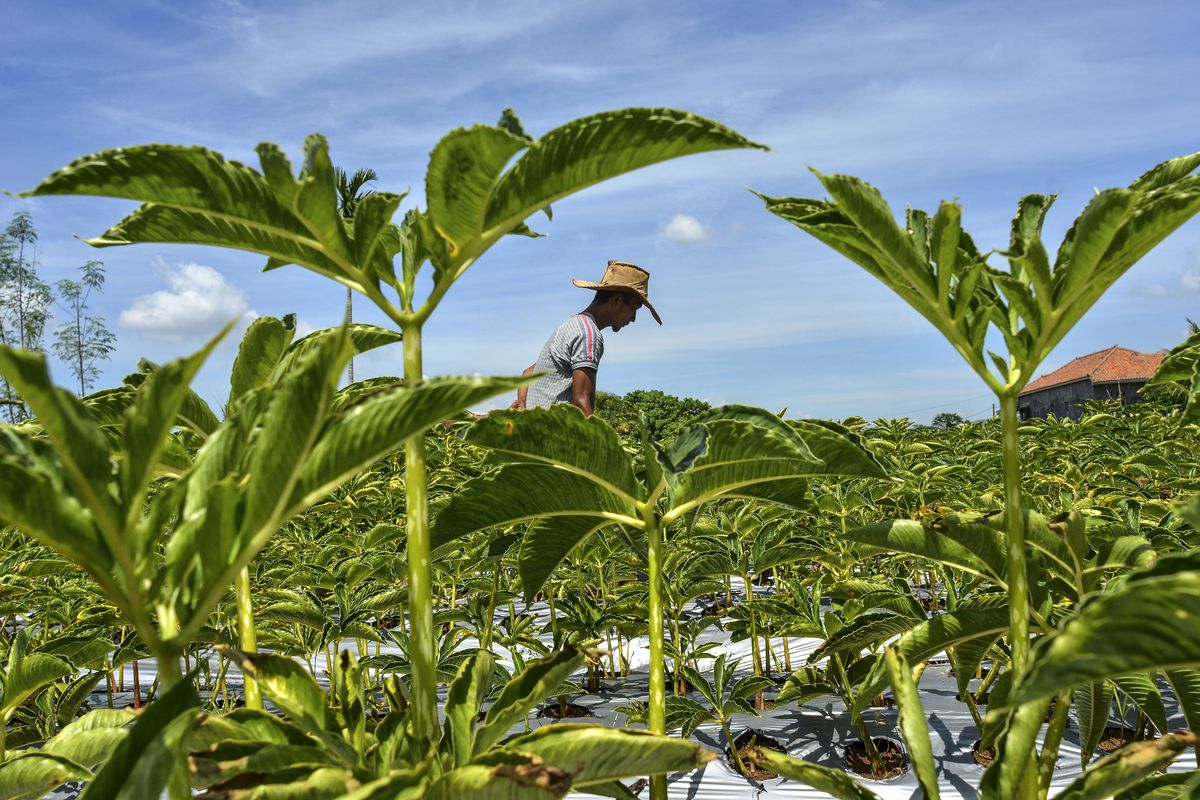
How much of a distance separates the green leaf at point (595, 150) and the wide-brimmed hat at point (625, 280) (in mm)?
3915

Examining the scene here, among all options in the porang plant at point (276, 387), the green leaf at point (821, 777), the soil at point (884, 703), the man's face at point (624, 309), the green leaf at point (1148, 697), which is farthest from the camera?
the man's face at point (624, 309)

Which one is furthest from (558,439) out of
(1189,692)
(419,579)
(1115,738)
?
(1115,738)

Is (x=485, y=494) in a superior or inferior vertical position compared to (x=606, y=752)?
superior

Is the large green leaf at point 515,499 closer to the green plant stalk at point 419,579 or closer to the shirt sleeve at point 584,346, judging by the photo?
the green plant stalk at point 419,579

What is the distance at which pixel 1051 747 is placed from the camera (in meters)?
1.47

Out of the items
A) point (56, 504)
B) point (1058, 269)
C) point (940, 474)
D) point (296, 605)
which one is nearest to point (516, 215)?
point (56, 504)

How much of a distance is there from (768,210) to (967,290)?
356 mm

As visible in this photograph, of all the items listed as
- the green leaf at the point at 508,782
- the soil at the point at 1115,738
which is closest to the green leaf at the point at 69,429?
the green leaf at the point at 508,782

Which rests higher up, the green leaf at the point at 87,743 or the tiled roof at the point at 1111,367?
the tiled roof at the point at 1111,367

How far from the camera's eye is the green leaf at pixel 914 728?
1268 mm

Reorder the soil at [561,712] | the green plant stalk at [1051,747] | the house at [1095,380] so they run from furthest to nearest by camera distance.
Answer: the house at [1095,380], the soil at [561,712], the green plant stalk at [1051,747]

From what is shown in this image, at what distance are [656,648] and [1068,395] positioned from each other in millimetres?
49329

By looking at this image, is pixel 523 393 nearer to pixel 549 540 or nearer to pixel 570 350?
pixel 570 350

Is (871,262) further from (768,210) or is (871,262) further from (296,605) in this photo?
(296,605)
